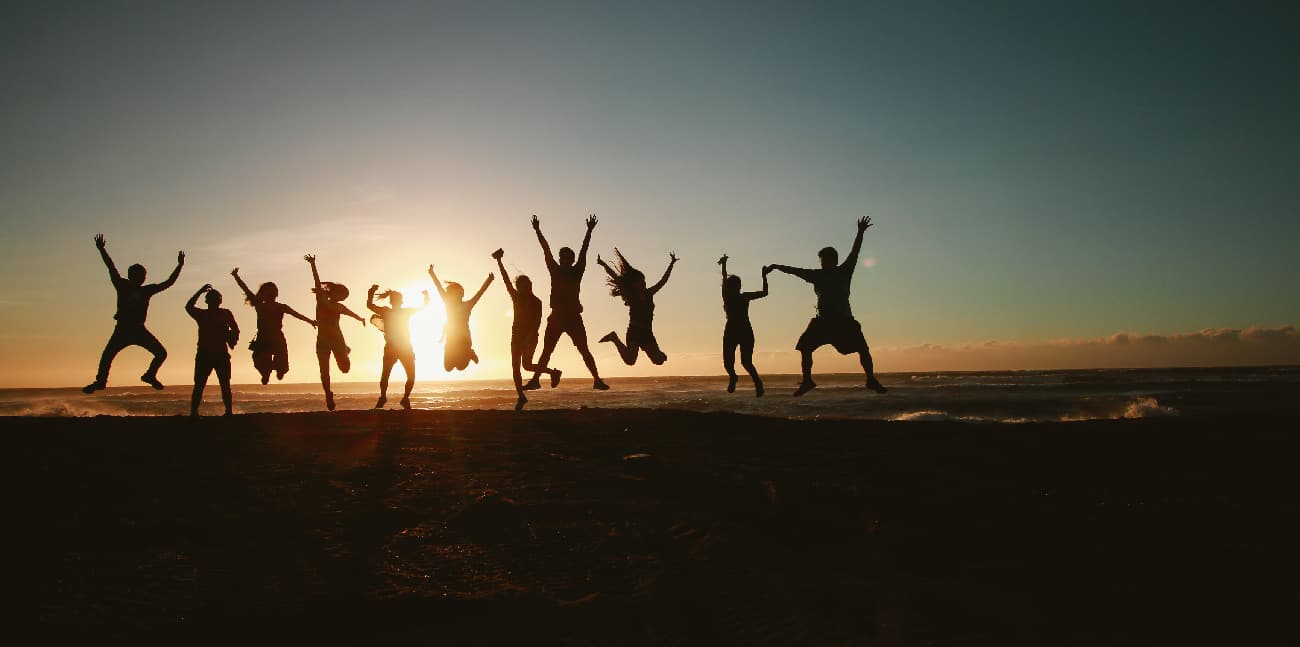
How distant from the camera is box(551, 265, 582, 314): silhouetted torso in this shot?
39.5 feet

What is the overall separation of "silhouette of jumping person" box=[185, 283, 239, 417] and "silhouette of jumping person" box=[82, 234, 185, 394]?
62cm

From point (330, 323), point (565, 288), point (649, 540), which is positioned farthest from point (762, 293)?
point (330, 323)

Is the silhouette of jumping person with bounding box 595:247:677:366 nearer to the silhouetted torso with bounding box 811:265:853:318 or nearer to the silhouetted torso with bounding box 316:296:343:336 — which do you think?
the silhouetted torso with bounding box 811:265:853:318

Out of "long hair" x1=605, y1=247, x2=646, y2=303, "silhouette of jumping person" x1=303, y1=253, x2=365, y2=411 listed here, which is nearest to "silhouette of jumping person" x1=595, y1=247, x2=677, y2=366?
"long hair" x1=605, y1=247, x2=646, y2=303

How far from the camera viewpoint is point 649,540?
23.3 ft

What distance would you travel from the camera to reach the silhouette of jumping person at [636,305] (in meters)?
12.1

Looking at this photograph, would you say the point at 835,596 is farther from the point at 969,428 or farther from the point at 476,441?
the point at 969,428

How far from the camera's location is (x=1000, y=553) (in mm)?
6863

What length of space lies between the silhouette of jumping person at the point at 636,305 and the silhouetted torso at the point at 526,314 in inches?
57.2

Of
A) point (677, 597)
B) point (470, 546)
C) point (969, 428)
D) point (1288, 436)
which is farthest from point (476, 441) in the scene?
point (1288, 436)

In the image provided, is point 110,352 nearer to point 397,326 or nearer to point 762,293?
point 397,326

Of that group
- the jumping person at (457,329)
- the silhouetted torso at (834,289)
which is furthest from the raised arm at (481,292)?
the silhouetted torso at (834,289)

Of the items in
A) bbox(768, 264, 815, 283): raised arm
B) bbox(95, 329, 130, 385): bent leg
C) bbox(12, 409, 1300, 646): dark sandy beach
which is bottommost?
bbox(12, 409, 1300, 646): dark sandy beach

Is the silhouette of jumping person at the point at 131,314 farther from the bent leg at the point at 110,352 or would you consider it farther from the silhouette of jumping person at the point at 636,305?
the silhouette of jumping person at the point at 636,305
